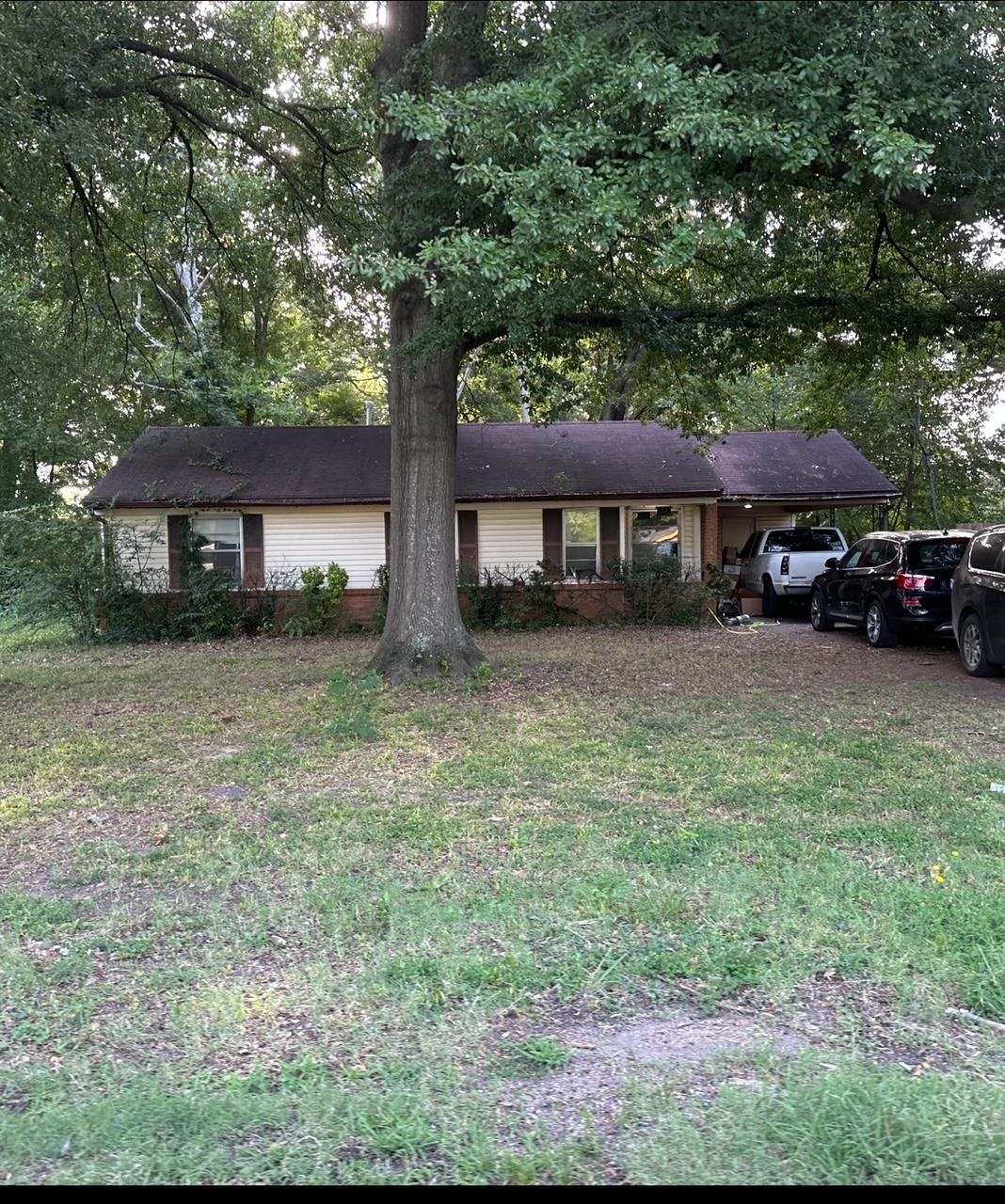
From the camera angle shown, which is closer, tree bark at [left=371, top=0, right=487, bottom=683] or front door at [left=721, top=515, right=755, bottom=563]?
tree bark at [left=371, top=0, right=487, bottom=683]

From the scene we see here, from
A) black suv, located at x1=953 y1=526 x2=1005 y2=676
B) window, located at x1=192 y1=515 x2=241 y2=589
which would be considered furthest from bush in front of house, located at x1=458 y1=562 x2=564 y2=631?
black suv, located at x1=953 y1=526 x2=1005 y2=676

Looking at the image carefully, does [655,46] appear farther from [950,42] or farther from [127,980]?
[127,980]

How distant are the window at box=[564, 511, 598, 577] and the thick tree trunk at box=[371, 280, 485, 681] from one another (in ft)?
25.4

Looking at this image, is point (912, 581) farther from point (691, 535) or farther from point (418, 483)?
point (418, 483)

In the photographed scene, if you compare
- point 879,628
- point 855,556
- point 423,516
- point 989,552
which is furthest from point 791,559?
point 423,516

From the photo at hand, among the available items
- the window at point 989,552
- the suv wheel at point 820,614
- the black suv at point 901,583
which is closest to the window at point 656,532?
the suv wheel at point 820,614

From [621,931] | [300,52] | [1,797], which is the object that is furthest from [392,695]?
[300,52]

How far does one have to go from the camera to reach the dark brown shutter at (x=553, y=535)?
1839cm

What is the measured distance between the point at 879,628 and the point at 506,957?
36.0ft

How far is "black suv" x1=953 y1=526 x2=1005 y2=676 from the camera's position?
9.40 metres

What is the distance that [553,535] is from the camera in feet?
60.5

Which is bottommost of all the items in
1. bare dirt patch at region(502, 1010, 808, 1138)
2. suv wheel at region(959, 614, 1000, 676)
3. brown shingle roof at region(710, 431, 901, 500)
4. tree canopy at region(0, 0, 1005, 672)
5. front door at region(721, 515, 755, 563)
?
bare dirt patch at region(502, 1010, 808, 1138)

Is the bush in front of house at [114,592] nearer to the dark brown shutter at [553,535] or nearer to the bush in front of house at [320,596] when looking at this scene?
the bush in front of house at [320,596]

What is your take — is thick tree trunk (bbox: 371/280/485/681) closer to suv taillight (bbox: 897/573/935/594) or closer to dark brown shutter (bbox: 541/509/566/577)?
suv taillight (bbox: 897/573/935/594)
